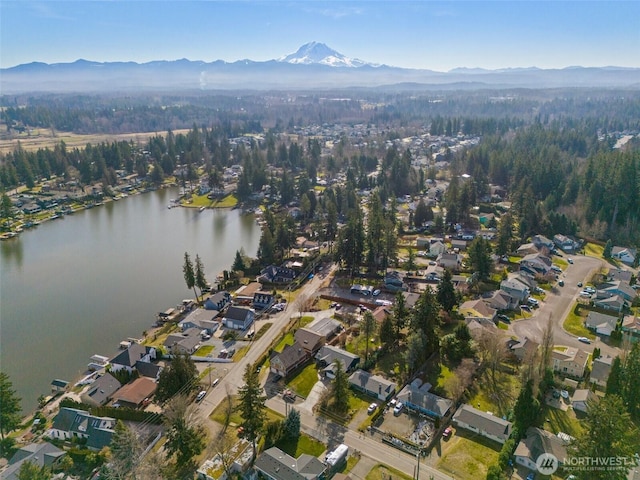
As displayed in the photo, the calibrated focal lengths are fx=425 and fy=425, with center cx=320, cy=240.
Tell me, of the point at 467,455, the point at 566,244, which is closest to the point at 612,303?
the point at 566,244

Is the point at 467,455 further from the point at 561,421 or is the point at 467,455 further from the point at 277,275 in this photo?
the point at 277,275

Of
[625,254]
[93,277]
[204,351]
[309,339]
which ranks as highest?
[625,254]

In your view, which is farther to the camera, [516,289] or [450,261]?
[450,261]

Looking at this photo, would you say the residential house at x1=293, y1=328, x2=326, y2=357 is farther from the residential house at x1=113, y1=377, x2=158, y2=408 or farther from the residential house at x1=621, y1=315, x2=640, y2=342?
the residential house at x1=621, y1=315, x2=640, y2=342

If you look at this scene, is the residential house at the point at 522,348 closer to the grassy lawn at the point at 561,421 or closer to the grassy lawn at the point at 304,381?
the grassy lawn at the point at 561,421

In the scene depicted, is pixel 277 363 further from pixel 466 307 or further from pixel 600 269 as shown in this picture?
pixel 600 269

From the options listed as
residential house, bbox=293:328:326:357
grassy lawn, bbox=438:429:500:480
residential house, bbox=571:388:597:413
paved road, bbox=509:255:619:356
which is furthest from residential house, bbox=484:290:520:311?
grassy lawn, bbox=438:429:500:480

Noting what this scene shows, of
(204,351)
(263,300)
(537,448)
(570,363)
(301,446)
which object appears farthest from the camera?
(263,300)
